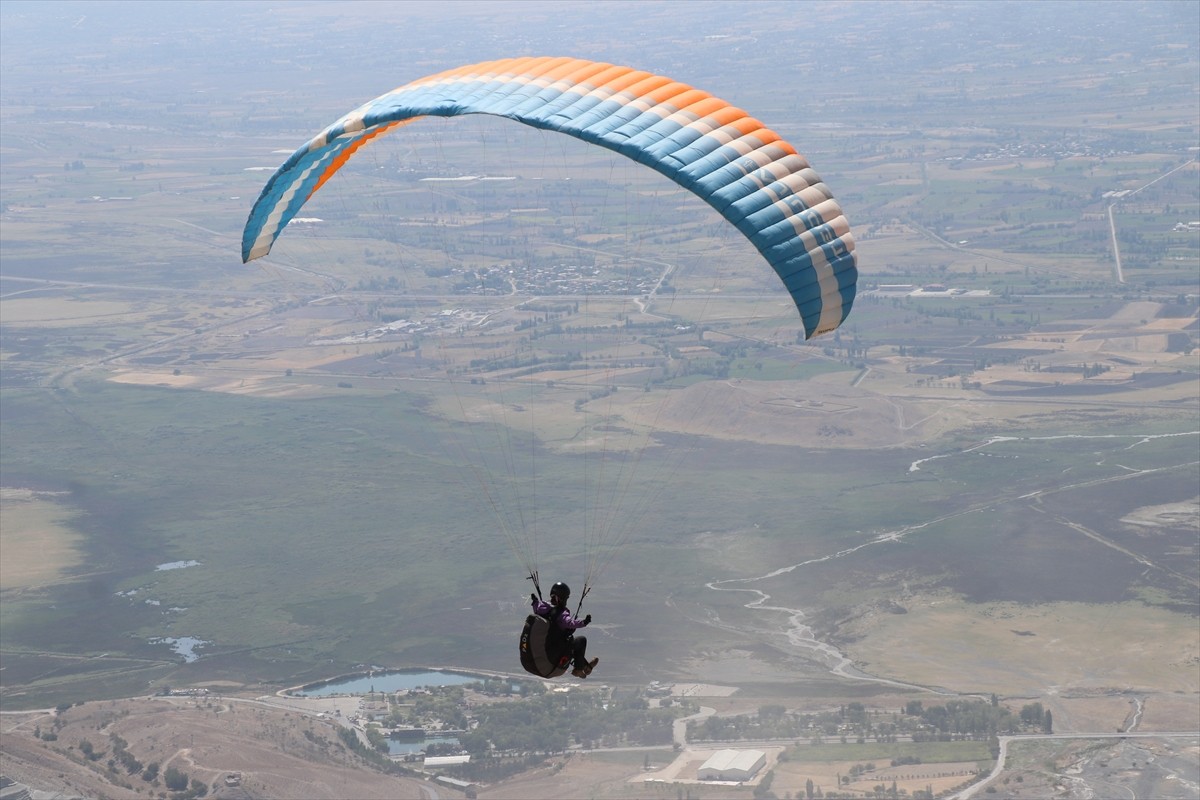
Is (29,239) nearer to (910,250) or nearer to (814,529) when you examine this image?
(910,250)

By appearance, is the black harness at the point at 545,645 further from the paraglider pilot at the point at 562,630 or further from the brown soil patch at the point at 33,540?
the brown soil patch at the point at 33,540

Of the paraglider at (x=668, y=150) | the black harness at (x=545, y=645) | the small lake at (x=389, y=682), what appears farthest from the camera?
the small lake at (x=389, y=682)

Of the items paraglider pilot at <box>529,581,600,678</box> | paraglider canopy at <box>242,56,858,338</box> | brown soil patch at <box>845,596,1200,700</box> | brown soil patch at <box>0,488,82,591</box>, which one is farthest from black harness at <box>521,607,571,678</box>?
brown soil patch at <box>0,488,82,591</box>

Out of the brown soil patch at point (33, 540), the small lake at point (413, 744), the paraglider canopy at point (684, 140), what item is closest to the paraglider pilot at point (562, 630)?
the paraglider canopy at point (684, 140)

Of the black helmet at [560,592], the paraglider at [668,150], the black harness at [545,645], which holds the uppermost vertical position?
the paraglider at [668,150]

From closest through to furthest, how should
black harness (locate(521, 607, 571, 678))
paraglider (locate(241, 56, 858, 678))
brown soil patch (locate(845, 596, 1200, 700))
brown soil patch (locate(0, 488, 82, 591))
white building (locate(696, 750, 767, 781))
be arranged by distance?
paraglider (locate(241, 56, 858, 678)), black harness (locate(521, 607, 571, 678)), white building (locate(696, 750, 767, 781)), brown soil patch (locate(845, 596, 1200, 700)), brown soil patch (locate(0, 488, 82, 591))

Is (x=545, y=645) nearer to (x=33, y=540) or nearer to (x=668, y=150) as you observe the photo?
(x=668, y=150)

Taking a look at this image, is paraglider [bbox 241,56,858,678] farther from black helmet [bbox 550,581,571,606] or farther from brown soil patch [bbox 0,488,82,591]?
brown soil patch [bbox 0,488,82,591]
